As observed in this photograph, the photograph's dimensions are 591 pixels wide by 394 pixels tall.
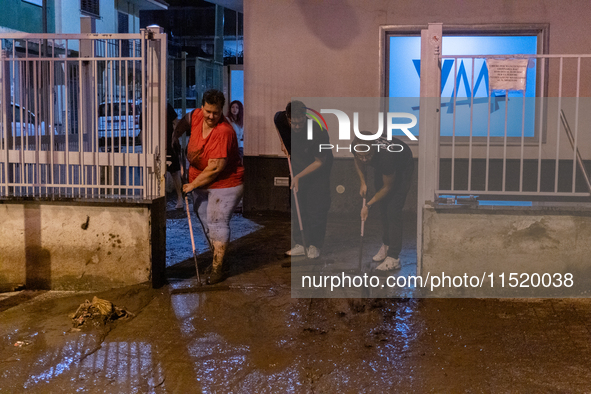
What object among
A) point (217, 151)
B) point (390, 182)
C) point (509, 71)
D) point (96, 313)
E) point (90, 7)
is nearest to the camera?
point (96, 313)

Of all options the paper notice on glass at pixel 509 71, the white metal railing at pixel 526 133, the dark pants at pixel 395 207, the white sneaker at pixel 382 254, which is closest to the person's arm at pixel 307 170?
the dark pants at pixel 395 207

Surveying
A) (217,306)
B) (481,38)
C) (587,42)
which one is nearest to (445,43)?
A: (481,38)

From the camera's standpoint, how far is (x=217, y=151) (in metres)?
5.88

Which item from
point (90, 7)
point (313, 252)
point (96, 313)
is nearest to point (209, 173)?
point (313, 252)

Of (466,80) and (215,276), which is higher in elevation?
(466,80)

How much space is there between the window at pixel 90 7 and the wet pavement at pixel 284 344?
18.7 m

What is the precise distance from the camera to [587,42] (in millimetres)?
9055

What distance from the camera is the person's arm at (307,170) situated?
6516 millimetres

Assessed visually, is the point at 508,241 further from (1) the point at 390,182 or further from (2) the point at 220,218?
(2) the point at 220,218

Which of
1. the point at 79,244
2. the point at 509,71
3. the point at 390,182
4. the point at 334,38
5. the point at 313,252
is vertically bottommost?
the point at 313,252

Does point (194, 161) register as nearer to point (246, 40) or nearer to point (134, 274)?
point (134, 274)

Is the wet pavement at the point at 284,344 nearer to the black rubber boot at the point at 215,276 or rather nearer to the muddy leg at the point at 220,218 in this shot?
the black rubber boot at the point at 215,276

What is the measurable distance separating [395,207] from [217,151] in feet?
6.15

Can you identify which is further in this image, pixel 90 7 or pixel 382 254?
pixel 90 7
